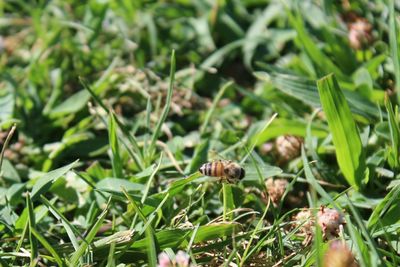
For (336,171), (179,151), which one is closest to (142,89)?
(179,151)

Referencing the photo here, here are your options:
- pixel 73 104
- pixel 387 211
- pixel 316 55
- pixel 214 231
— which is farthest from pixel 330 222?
pixel 73 104

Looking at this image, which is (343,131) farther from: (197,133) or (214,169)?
(197,133)

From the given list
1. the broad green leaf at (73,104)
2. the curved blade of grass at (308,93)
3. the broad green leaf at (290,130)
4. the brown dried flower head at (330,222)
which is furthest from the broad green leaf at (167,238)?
the broad green leaf at (73,104)

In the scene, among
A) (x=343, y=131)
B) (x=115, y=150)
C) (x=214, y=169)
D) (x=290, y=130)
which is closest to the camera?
(x=214, y=169)

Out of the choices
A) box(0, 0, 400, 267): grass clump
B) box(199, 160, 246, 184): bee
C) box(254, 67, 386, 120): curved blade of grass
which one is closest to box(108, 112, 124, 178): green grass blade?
box(0, 0, 400, 267): grass clump

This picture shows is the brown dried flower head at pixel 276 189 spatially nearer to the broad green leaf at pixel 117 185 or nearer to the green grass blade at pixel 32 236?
the broad green leaf at pixel 117 185

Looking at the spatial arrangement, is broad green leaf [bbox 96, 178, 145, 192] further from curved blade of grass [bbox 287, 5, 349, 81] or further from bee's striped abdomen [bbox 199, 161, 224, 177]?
curved blade of grass [bbox 287, 5, 349, 81]
